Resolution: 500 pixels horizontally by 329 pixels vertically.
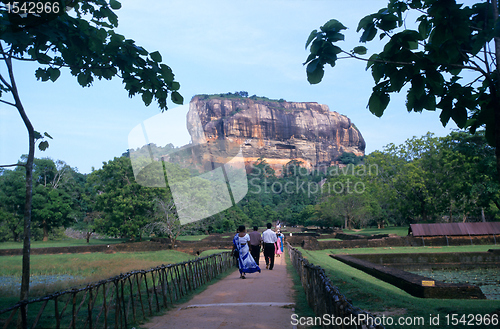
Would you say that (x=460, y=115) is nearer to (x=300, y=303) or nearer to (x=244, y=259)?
(x=300, y=303)

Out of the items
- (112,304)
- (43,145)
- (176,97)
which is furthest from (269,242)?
(176,97)

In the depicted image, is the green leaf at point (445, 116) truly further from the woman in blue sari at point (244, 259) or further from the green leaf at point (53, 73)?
the woman in blue sari at point (244, 259)

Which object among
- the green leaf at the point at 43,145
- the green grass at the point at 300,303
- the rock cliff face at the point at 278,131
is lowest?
the green grass at the point at 300,303

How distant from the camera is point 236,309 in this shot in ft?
18.5

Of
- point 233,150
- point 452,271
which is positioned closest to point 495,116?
point 452,271

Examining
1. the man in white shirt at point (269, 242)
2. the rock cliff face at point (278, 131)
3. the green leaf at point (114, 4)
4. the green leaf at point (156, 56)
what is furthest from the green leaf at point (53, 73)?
the rock cliff face at point (278, 131)

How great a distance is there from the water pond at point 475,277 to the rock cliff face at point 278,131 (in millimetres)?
101241

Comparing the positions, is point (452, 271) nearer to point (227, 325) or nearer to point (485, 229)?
point (485, 229)

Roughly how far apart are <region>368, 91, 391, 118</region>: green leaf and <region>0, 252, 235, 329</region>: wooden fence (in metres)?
3.69

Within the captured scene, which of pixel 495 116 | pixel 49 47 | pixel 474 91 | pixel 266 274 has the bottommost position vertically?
pixel 266 274

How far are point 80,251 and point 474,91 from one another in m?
25.3

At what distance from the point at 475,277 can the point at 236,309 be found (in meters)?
10.2

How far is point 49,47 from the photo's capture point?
185 inches

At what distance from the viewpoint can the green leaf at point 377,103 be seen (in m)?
3.62
